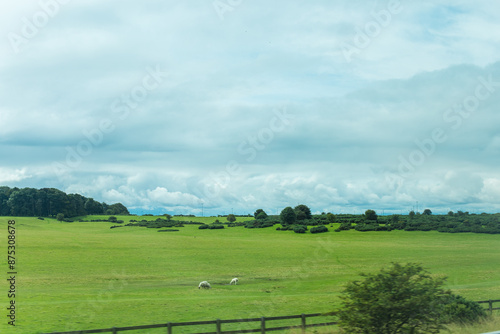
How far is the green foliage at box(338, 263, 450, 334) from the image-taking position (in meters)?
14.3

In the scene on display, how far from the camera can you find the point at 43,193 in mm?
162625

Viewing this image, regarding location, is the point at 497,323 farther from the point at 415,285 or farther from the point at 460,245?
the point at 460,245

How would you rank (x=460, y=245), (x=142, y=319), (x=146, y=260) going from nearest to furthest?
1. (x=142, y=319)
2. (x=146, y=260)
3. (x=460, y=245)

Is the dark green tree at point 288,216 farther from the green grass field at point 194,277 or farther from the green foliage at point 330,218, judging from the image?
the green grass field at point 194,277

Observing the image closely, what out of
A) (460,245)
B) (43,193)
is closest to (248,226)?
(460,245)

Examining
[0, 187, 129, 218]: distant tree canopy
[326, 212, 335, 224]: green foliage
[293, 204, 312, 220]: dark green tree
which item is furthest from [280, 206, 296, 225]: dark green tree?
[0, 187, 129, 218]: distant tree canopy

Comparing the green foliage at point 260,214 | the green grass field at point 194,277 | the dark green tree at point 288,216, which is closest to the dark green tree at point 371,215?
the dark green tree at point 288,216

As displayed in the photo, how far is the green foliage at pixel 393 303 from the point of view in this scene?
1426cm

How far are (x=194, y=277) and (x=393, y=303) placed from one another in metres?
36.1

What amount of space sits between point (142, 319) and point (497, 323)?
18063 millimetres

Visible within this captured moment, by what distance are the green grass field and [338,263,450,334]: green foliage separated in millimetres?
2088

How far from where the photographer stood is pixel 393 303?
1416 cm

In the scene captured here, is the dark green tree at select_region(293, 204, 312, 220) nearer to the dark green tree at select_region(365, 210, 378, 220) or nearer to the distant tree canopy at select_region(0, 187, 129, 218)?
the dark green tree at select_region(365, 210, 378, 220)

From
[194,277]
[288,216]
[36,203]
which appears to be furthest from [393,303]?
[36,203]
